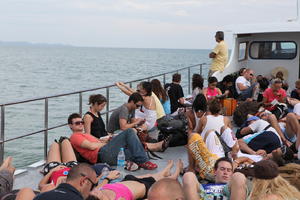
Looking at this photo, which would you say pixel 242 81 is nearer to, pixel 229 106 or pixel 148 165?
pixel 229 106

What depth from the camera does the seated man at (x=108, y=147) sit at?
5.79 meters

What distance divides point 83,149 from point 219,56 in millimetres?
6000

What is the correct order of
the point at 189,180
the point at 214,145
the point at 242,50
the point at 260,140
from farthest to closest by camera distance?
1. the point at 242,50
2. the point at 260,140
3. the point at 214,145
4. the point at 189,180

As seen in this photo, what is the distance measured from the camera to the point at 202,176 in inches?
209

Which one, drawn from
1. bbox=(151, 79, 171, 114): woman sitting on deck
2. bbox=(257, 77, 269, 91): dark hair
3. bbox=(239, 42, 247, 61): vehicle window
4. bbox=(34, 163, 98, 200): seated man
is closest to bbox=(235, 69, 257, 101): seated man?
bbox=(257, 77, 269, 91): dark hair

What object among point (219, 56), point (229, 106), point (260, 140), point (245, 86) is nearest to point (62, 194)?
point (260, 140)

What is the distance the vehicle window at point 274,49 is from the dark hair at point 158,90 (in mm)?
4632

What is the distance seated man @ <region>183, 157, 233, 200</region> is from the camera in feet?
13.6

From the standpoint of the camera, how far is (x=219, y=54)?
1102cm

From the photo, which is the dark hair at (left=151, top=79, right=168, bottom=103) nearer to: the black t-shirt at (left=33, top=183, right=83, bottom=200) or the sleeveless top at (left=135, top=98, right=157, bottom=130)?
the sleeveless top at (left=135, top=98, right=157, bottom=130)

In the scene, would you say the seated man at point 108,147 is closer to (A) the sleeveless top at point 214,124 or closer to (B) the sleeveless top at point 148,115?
(A) the sleeveless top at point 214,124

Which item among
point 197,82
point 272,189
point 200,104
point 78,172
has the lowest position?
point 272,189

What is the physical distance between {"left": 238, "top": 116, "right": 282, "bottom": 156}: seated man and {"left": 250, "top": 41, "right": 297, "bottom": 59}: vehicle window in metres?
5.81

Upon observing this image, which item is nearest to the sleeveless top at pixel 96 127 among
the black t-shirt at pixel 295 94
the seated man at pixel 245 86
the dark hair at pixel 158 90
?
the dark hair at pixel 158 90
